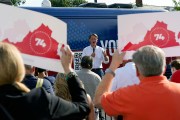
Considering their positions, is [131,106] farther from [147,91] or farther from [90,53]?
[90,53]

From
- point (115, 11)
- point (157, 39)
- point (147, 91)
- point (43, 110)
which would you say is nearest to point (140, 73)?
point (147, 91)

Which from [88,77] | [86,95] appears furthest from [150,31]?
[88,77]

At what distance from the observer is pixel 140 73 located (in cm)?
313

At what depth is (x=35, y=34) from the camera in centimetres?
353

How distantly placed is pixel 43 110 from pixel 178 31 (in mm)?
2228

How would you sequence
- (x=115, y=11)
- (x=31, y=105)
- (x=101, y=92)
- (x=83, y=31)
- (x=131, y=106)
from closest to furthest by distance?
1. (x=31, y=105)
2. (x=131, y=106)
3. (x=101, y=92)
4. (x=83, y=31)
5. (x=115, y=11)

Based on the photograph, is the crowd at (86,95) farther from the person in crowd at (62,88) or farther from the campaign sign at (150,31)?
the campaign sign at (150,31)

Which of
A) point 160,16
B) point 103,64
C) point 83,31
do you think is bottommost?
point 103,64

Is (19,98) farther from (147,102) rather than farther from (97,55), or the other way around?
(97,55)

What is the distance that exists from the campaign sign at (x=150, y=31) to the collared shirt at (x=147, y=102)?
83 centimetres

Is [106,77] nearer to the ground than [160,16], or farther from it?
nearer to the ground

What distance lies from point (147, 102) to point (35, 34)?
1.15m

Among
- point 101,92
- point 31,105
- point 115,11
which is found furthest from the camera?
point 115,11

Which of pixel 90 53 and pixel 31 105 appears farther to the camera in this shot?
pixel 90 53
